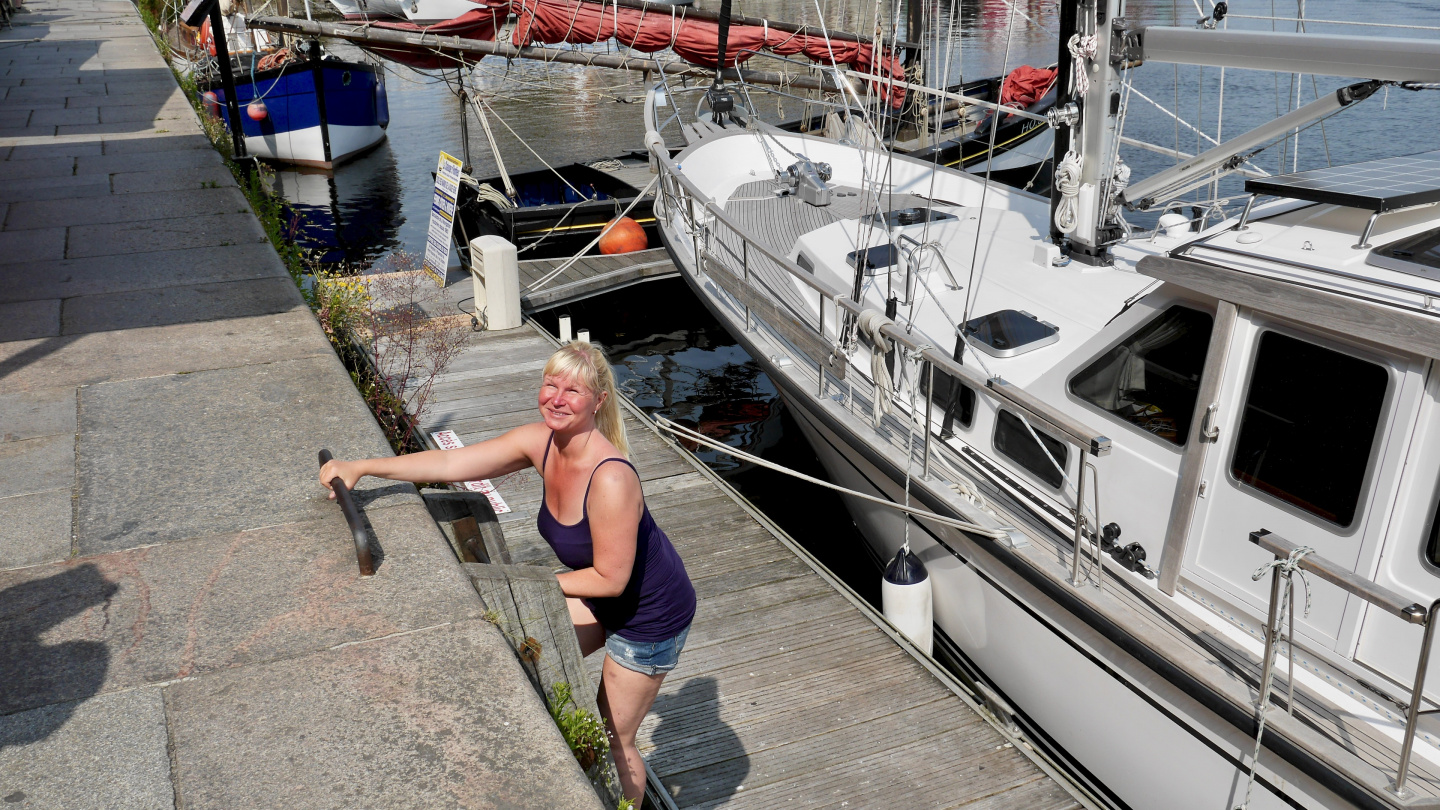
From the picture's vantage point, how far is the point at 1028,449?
541 cm

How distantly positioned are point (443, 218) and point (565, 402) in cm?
885

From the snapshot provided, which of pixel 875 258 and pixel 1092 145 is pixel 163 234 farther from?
pixel 1092 145

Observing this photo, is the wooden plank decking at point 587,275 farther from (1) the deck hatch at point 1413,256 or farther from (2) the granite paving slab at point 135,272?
(1) the deck hatch at point 1413,256

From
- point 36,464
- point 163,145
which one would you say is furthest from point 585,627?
point 163,145

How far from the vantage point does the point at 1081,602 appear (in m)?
4.63

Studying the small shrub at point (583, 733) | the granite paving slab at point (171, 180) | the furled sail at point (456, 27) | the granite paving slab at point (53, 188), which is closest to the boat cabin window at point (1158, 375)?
the small shrub at point (583, 733)

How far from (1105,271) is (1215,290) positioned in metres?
2.14

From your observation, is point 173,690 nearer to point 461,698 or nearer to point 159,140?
point 461,698

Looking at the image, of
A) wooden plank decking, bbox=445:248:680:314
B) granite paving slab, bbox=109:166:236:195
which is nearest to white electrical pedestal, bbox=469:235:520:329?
wooden plank decking, bbox=445:248:680:314

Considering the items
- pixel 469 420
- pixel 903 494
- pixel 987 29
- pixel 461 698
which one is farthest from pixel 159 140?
pixel 987 29

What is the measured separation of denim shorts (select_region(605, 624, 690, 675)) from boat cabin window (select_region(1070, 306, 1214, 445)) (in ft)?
7.93

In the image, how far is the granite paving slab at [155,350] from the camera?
17.9ft

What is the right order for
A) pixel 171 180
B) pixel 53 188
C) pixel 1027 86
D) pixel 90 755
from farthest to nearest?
1. pixel 1027 86
2. pixel 171 180
3. pixel 53 188
4. pixel 90 755

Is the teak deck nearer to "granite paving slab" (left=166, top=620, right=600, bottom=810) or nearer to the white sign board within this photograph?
"granite paving slab" (left=166, top=620, right=600, bottom=810)
